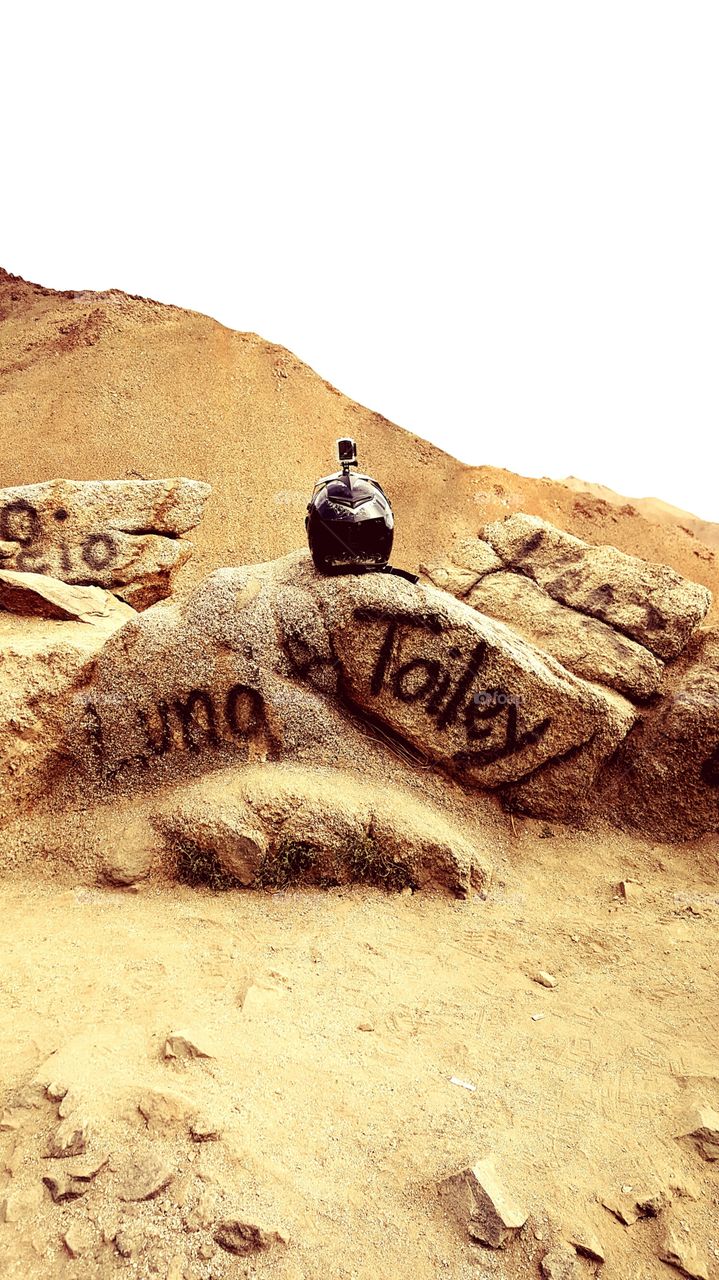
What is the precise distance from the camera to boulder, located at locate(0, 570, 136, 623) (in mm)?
8789

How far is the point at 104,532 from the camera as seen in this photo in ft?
37.7

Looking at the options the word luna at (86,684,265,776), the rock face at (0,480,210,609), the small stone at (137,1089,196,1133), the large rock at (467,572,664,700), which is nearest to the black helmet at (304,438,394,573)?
the word luna at (86,684,265,776)

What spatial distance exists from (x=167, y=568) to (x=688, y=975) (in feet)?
27.8

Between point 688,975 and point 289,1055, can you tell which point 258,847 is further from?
point 688,975

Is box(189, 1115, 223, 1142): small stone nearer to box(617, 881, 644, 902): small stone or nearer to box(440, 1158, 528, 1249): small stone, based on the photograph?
box(440, 1158, 528, 1249): small stone

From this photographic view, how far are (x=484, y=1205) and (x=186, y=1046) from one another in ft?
6.27

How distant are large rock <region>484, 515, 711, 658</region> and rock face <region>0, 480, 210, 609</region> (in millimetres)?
5030

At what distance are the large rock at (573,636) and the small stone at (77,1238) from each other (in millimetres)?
7005

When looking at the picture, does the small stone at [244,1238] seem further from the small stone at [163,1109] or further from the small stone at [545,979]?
the small stone at [545,979]

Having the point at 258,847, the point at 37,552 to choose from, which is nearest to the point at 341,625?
the point at 258,847

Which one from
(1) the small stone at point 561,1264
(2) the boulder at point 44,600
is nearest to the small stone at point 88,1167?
(1) the small stone at point 561,1264

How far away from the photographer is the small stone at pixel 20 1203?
11.9 ft

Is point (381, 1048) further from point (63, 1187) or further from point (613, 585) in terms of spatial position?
point (613, 585)

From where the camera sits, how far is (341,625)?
7578 mm
